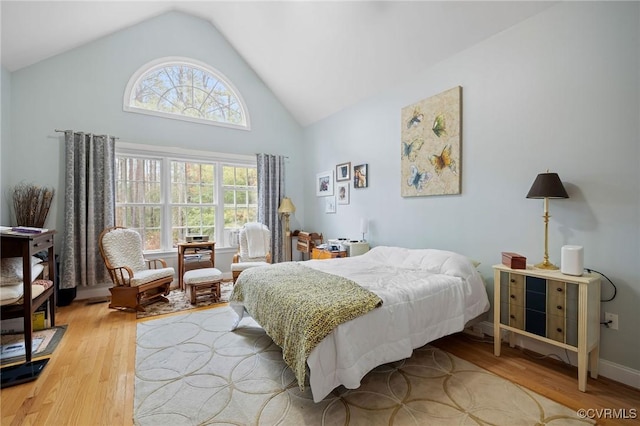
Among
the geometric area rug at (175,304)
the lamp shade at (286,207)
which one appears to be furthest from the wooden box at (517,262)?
the lamp shade at (286,207)

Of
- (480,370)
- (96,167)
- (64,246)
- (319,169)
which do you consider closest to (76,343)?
(64,246)

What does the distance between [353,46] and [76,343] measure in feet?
14.6

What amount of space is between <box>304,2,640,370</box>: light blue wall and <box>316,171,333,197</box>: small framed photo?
160cm

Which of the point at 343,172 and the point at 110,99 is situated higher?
the point at 110,99

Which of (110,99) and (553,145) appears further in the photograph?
(110,99)

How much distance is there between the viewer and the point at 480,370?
2127 millimetres

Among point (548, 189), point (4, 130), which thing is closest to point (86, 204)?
point (4, 130)

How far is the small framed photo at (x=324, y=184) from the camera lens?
16.2 feet

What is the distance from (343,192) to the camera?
183 inches

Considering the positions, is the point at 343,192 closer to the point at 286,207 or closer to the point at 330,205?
the point at 330,205

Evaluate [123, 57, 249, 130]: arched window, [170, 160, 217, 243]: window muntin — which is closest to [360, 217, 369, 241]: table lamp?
[170, 160, 217, 243]: window muntin

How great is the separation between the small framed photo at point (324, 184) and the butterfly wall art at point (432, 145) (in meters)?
1.62

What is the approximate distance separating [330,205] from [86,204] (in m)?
3.57

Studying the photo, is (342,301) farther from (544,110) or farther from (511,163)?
(544,110)
